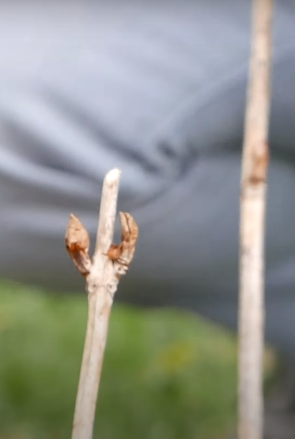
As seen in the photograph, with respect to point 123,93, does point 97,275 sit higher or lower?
lower

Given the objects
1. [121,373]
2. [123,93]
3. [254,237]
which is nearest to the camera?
[254,237]

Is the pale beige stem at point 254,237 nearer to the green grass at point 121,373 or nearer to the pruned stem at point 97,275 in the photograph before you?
the pruned stem at point 97,275

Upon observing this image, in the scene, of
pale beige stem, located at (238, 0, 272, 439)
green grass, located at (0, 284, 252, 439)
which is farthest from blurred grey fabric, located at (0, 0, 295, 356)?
green grass, located at (0, 284, 252, 439)

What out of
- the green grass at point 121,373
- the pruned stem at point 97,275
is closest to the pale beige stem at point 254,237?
the pruned stem at point 97,275

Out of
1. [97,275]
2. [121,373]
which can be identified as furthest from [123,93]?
[121,373]

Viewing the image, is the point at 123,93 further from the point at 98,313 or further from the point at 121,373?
the point at 121,373

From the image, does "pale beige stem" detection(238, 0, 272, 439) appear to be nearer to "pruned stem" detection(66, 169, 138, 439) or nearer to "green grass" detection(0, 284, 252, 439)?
"pruned stem" detection(66, 169, 138, 439)
